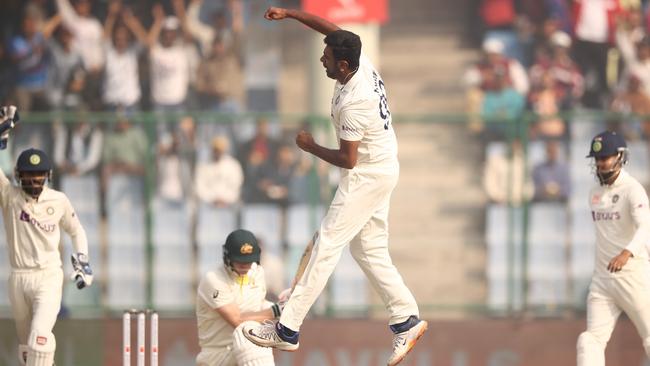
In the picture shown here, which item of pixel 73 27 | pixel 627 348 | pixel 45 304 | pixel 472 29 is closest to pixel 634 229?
pixel 627 348

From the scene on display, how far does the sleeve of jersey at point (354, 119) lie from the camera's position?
34.7ft

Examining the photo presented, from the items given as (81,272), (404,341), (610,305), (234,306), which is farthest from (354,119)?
(610,305)

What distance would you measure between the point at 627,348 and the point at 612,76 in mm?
3863

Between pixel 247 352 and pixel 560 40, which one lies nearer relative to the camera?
pixel 247 352

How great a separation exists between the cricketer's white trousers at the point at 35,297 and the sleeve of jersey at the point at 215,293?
1.20 meters

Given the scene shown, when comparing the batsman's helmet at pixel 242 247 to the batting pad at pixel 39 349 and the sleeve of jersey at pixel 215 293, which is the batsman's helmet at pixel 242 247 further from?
the batting pad at pixel 39 349

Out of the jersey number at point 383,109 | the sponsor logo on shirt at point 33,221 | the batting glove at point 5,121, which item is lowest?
the sponsor logo on shirt at point 33,221

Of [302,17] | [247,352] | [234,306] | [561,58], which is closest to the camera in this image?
[302,17]

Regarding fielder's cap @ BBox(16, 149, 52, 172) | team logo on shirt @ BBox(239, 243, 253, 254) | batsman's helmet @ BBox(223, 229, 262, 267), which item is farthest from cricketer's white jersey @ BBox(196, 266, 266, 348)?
fielder's cap @ BBox(16, 149, 52, 172)

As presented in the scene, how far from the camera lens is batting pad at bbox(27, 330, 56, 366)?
39.2 ft

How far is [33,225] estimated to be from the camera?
12211mm

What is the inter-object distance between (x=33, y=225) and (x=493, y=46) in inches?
292

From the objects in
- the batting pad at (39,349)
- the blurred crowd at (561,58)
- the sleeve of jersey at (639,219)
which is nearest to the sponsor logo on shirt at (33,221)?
the batting pad at (39,349)

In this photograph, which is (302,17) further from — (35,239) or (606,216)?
(606,216)
